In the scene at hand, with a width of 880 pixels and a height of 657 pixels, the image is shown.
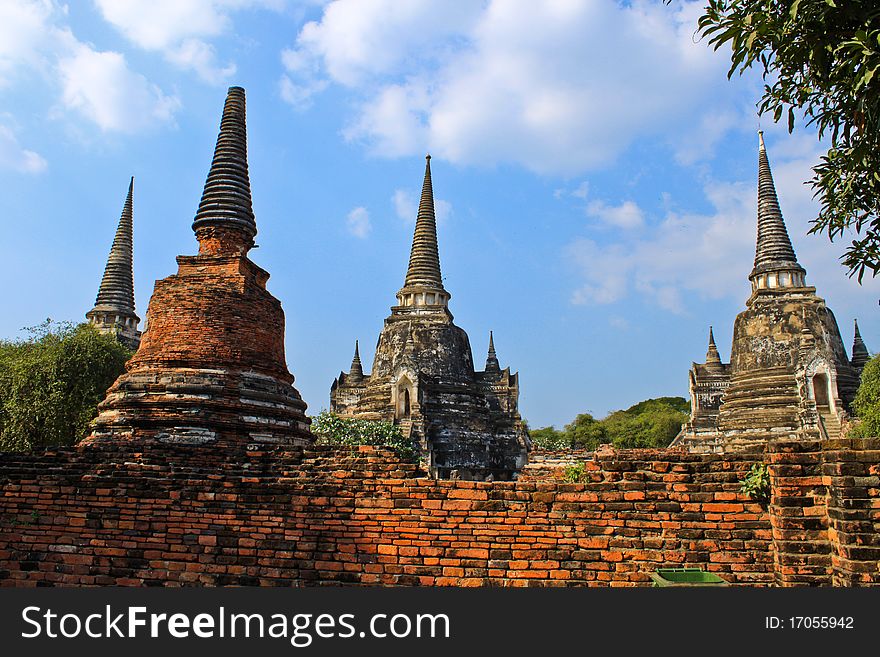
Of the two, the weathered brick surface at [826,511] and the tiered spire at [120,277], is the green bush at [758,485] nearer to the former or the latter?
the weathered brick surface at [826,511]

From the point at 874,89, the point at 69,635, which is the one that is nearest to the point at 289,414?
the point at 69,635

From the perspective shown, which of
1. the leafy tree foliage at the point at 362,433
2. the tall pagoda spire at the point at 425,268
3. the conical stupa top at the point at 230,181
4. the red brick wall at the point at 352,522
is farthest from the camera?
the tall pagoda spire at the point at 425,268

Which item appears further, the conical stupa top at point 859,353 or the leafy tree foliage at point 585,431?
the leafy tree foliage at point 585,431

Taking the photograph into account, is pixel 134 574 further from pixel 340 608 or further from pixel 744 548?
pixel 744 548

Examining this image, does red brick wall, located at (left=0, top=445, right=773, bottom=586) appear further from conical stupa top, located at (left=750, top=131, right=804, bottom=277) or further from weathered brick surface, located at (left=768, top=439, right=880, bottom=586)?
conical stupa top, located at (left=750, top=131, right=804, bottom=277)

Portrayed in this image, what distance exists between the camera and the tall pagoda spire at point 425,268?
35.7m

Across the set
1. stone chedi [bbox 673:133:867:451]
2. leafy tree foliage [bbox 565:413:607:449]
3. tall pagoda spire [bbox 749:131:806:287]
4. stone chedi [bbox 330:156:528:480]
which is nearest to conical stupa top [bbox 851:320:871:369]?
stone chedi [bbox 673:133:867:451]

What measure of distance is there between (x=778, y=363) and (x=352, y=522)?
86.5 ft

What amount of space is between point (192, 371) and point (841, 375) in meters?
26.6

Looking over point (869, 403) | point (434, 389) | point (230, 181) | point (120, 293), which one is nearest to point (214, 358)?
point (230, 181)

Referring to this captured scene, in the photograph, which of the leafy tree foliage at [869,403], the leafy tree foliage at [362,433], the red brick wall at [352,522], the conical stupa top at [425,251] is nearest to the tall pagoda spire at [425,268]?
the conical stupa top at [425,251]

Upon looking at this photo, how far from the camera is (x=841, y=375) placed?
92.5 feet

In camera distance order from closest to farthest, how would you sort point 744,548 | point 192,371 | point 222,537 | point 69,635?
1. point 69,635
2. point 744,548
3. point 222,537
4. point 192,371

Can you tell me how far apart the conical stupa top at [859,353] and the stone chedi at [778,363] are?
0.32 ft
